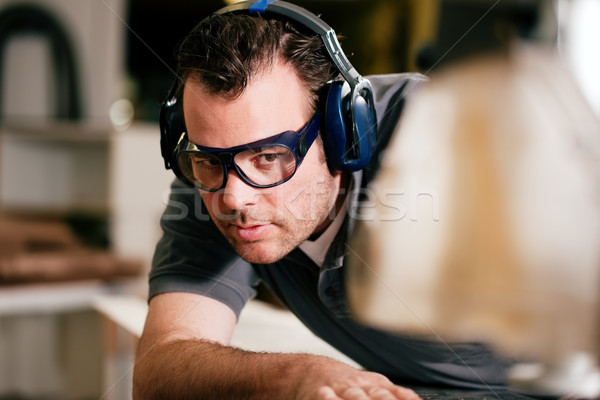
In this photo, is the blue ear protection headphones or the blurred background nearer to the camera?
the blue ear protection headphones

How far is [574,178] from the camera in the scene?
1.80m

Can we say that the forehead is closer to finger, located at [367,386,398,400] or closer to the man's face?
the man's face

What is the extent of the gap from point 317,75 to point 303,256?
0.09 meters

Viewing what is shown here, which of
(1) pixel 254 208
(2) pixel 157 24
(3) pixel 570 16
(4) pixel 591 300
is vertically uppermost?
(3) pixel 570 16

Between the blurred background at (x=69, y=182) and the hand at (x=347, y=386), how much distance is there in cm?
66

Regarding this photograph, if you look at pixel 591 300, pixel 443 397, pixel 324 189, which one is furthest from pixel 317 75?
pixel 591 300

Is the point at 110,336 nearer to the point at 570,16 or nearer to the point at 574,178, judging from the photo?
the point at 570,16

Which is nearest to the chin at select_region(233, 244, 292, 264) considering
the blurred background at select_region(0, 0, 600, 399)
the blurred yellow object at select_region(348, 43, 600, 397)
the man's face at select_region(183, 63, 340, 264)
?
the man's face at select_region(183, 63, 340, 264)

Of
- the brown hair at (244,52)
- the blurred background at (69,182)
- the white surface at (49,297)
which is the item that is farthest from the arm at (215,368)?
the white surface at (49,297)

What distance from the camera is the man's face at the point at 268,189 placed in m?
0.22

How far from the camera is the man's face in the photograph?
0.73 feet

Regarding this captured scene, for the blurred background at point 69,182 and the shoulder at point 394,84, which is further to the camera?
the blurred background at point 69,182

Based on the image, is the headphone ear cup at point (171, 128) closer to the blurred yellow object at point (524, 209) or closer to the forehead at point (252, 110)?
the forehead at point (252, 110)

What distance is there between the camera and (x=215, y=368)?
0.22 m
